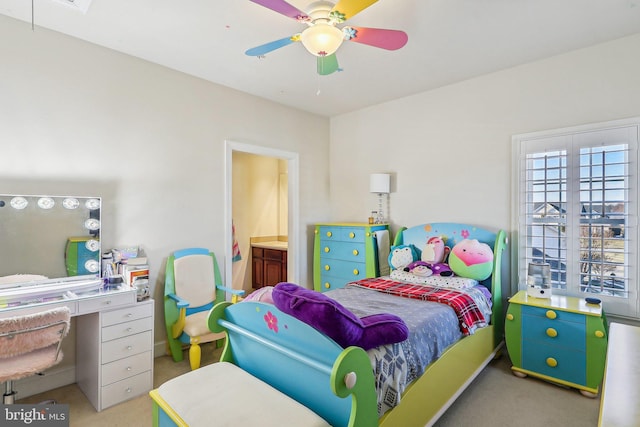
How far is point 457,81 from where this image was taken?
11.3 feet

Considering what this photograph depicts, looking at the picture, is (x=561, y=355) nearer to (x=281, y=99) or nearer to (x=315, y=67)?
(x=315, y=67)

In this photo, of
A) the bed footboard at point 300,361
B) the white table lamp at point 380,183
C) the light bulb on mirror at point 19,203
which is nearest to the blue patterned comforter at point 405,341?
the bed footboard at point 300,361

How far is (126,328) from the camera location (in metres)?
2.38

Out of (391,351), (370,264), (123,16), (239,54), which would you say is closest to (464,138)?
(370,264)

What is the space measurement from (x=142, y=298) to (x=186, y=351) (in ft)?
3.02

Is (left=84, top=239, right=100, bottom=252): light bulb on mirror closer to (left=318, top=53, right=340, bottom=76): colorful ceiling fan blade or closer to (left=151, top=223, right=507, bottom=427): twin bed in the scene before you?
(left=151, top=223, right=507, bottom=427): twin bed

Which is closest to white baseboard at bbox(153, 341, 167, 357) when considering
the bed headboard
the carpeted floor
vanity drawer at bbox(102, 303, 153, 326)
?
the carpeted floor

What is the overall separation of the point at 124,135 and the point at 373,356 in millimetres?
2678

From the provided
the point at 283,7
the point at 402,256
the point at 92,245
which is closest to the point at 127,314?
A: the point at 92,245

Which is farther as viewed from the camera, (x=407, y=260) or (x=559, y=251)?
(x=407, y=260)

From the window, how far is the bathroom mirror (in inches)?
146

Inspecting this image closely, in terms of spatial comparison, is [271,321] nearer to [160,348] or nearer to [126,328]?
[126,328]

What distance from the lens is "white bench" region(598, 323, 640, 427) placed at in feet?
2.75

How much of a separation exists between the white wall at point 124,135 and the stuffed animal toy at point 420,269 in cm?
197
